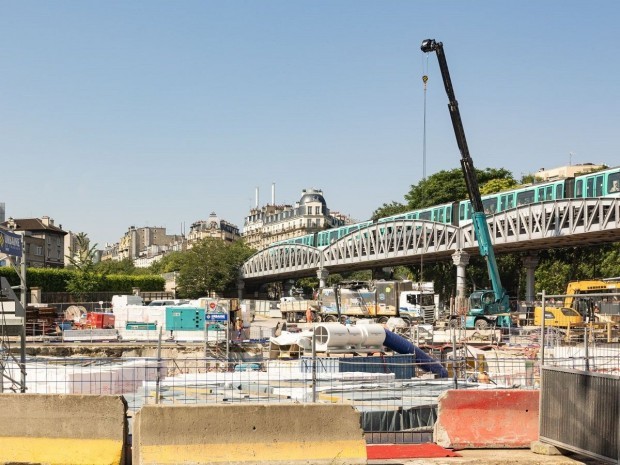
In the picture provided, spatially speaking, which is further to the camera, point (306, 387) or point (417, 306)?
point (417, 306)

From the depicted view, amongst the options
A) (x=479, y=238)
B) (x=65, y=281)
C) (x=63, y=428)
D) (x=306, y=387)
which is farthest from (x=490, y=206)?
(x=63, y=428)

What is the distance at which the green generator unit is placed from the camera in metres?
45.8

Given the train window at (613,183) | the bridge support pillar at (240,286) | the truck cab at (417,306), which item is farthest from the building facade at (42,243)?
the train window at (613,183)

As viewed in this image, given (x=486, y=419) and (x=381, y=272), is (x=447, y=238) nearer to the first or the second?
(x=381, y=272)

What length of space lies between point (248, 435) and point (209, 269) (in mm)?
112858

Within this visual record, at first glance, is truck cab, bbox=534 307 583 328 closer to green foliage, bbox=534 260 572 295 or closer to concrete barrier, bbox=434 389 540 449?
concrete barrier, bbox=434 389 540 449

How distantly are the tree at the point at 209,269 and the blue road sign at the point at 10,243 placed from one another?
107 meters

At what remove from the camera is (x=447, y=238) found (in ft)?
233

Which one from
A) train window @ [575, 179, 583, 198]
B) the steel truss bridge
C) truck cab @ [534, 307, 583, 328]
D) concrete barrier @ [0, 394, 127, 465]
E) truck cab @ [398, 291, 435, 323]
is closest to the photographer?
concrete barrier @ [0, 394, 127, 465]

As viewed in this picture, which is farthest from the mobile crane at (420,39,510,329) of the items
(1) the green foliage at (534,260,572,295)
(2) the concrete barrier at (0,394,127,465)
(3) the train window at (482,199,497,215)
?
(2) the concrete barrier at (0,394,127,465)

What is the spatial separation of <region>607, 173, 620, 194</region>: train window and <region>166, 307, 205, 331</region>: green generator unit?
26147 mm

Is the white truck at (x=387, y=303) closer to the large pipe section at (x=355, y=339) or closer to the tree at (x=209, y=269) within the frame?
the large pipe section at (x=355, y=339)

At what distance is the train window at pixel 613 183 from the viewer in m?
52.8

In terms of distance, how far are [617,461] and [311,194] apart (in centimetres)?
18072
